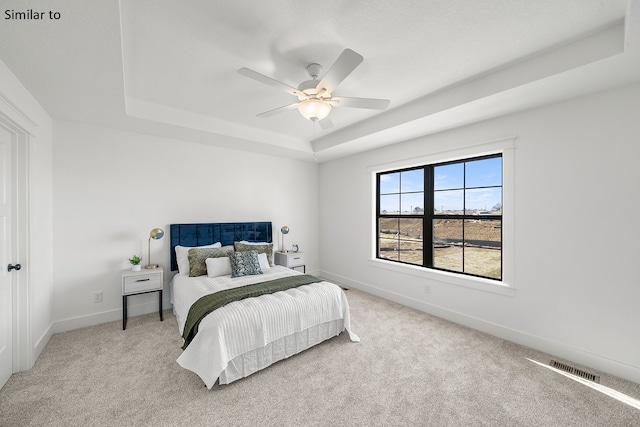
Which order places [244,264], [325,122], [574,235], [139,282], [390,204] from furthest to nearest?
1. [390,204]
2. [244,264]
3. [139,282]
4. [325,122]
5. [574,235]

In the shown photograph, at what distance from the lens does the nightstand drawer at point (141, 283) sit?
302cm

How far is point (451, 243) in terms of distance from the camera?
3494 millimetres

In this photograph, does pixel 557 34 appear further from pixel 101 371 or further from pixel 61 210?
pixel 61 210

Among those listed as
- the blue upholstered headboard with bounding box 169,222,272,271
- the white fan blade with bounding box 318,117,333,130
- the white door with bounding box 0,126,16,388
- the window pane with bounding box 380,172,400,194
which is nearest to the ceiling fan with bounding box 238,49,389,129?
the white fan blade with bounding box 318,117,333,130

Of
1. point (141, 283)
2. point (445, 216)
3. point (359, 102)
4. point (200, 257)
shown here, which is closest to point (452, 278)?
point (445, 216)

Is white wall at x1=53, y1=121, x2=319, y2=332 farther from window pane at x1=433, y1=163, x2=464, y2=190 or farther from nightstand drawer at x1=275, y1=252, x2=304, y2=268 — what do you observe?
window pane at x1=433, y1=163, x2=464, y2=190

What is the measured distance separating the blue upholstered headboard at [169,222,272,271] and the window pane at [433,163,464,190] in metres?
2.82

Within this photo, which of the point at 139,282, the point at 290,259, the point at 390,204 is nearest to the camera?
the point at 139,282

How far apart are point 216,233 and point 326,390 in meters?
2.78

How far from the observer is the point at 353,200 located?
4.60 meters

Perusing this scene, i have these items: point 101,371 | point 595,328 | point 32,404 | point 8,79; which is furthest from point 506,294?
point 8,79

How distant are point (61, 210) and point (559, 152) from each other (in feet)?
17.6

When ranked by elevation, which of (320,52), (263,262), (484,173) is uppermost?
(320,52)

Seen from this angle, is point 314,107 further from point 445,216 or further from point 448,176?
point 445,216
